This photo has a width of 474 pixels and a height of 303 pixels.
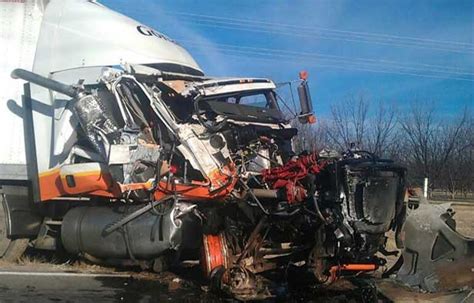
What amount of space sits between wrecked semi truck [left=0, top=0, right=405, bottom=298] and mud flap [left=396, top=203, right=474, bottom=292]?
271 millimetres

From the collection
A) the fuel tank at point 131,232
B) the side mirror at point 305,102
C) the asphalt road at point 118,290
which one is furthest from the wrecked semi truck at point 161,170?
the side mirror at point 305,102

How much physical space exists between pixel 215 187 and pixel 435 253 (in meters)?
2.67

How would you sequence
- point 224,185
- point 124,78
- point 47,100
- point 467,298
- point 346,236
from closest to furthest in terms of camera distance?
point 467,298 → point 346,236 → point 224,185 → point 124,78 → point 47,100

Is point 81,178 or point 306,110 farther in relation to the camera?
point 306,110

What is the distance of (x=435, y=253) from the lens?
6711 mm

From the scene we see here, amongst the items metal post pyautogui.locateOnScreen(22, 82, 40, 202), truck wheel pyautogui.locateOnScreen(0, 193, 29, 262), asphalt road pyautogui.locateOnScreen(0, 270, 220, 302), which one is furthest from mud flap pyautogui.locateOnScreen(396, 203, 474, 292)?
truck wheel pyautogui.locateOnScreen(0, 193, 29, 262)

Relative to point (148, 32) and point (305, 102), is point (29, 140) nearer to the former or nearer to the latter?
point (148, 32)

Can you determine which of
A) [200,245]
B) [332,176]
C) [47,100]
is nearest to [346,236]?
[332,176]

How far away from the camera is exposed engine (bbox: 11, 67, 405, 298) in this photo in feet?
22.2

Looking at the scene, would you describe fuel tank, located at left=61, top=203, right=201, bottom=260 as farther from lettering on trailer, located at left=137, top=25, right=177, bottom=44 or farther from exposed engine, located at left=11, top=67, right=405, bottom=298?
lettering on trailer, located at left=137, top=25, right=177, bottom=44

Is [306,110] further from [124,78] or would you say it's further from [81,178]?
[81,178]

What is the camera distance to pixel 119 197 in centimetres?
795

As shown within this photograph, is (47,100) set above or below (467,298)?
above

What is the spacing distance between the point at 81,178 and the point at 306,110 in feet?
12.2
